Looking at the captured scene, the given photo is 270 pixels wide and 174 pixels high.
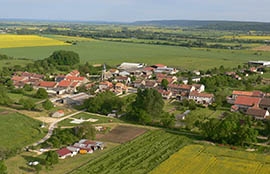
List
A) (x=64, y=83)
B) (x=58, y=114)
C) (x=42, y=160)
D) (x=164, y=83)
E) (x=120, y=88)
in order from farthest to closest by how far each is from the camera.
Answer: (x=164, y=83) → (x=64, y=83) → (x=120, y=88) → (x=58, y=114) → (x=42, y=160)

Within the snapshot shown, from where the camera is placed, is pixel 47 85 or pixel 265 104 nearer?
pixel 265 104

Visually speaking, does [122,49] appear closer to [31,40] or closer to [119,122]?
[31,40]

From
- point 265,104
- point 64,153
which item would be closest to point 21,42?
point 265,104

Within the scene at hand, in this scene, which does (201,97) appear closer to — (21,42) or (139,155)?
(139,155)

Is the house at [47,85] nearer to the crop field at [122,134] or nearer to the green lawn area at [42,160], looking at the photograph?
the crop field at [122,134]

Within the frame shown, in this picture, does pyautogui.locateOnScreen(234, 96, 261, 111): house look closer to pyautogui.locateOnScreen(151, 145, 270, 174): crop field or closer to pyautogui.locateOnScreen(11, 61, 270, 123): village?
pyautogui.locateOnScreen(11, 61, 270, 123): village

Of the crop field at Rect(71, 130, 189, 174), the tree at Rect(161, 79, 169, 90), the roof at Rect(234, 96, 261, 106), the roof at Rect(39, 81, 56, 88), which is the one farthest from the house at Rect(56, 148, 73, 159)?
the tree at Rect(161, 79, 169, 90)

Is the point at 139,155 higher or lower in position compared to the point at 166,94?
lower

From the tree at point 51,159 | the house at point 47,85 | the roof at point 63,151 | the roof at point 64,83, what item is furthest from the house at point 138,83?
the tree at point 51,159
